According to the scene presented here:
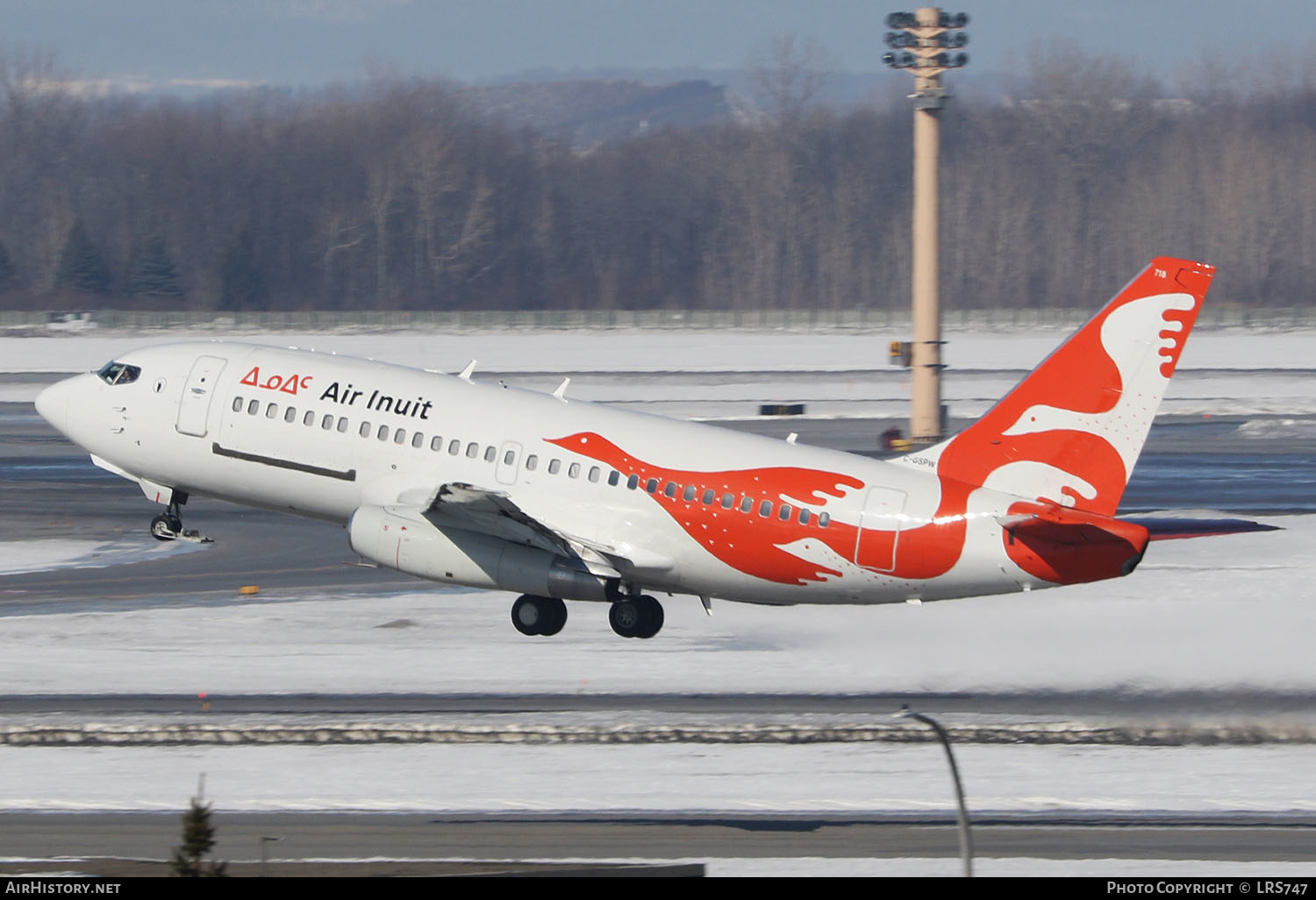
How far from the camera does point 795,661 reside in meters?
35.3

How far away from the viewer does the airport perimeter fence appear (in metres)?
126

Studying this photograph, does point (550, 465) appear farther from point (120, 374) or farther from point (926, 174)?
point (926, 174)

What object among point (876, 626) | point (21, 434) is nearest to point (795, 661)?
point (876, 626)

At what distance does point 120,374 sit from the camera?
3850 centimetres

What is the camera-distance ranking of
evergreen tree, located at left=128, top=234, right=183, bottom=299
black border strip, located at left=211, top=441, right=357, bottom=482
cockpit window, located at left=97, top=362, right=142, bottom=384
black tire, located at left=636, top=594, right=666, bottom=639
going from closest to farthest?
black border strip, located at left=211, top=441, right=357, bottom=482, black tire, located at left=636, top=594, right=666, bottom=639, cockpit window, located at left=97, top=362, right=142, bottom=384, evergreen tree, located at left=128, top=234, right=183, bottom=299

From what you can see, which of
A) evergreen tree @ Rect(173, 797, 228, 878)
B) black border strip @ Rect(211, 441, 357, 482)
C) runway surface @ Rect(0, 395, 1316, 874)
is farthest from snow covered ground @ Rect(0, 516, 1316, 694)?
evergreen tree @ Rect(173, 797, 228, 878)

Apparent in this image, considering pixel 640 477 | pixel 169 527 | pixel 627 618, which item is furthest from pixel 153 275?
pixel 640 477

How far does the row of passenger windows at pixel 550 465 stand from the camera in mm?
33094

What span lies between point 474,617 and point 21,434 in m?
40.2

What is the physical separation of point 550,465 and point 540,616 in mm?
3678

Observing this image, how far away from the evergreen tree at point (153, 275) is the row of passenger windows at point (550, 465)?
120 meters

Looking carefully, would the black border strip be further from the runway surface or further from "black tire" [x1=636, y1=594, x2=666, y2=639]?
"black tire" [x1=636, y1=594, x2=666, y2=639]

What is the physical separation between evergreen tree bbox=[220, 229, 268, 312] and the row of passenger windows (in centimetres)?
12072

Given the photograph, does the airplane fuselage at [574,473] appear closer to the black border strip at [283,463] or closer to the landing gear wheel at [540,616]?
the black border strip at [283,463]
